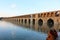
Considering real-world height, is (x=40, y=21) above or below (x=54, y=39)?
below

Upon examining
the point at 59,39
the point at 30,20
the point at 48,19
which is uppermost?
the point at 59,39

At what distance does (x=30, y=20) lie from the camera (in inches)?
3622

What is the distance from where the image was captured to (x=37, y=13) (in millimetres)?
81750

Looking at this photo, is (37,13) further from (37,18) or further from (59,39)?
(59,39)

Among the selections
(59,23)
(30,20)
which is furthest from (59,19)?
(30,20)

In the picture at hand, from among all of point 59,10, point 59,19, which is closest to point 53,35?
point 59,19

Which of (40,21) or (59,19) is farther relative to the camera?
(40,21)

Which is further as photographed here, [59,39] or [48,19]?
[48,19]

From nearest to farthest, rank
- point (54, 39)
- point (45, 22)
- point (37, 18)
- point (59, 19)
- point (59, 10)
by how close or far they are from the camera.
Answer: point (54, 39), point (59, 19), point (59, 10), point (45, 22), point (37, 18)

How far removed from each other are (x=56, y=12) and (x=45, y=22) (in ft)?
21.1

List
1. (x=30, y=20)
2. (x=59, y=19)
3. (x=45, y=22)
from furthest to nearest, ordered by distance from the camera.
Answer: (x=30, y=20)
(x=45, y=22)
(x=59, y=19)

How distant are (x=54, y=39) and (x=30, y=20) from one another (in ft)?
249

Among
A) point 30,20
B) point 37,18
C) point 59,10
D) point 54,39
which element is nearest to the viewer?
point 54,39

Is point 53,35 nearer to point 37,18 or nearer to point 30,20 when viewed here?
point 37,18
